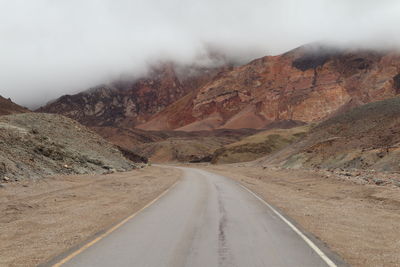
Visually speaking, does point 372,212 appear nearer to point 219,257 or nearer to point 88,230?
point 219,257

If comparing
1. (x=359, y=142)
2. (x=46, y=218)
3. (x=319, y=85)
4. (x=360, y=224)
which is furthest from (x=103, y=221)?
(x=319, y=85)

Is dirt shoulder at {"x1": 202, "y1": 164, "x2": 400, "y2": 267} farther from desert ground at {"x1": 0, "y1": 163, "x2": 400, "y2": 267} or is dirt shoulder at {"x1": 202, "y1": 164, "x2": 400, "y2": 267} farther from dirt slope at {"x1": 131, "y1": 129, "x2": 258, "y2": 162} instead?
dirt slope at {"x1": 131, "y1": 129, "x2": 258, "y2": 162}

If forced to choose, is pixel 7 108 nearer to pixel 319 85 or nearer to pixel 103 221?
pixel 103 221

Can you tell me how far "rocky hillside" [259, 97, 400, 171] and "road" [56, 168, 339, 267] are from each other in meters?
24.3

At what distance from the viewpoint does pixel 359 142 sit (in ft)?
147

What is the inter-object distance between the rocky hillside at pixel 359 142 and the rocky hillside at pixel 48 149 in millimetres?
25188

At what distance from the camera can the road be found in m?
6.78

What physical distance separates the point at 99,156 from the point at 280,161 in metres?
34.9

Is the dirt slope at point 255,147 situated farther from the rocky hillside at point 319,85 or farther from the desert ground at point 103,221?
the desert ground at point 103,221

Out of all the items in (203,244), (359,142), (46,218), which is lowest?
(46,218)

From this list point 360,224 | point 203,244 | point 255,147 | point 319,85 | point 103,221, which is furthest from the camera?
point 319,85

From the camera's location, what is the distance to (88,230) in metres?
9.84

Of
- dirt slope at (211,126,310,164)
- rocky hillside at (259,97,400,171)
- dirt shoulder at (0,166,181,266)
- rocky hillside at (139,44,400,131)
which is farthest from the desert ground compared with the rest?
rocky hillside at (139,44,400,131)

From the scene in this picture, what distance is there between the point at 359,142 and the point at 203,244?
137ft
